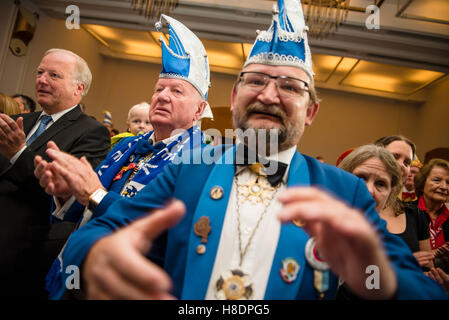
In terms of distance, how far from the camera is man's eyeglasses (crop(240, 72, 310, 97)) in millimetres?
1179

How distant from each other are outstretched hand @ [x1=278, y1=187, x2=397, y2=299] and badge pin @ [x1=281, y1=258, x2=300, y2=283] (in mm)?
236

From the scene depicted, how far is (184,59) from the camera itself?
2.05m

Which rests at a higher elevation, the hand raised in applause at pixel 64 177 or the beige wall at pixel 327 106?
the beige wall at pixel 327 106

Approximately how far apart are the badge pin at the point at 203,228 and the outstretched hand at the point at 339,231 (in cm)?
37

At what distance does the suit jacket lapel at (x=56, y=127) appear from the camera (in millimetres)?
1977

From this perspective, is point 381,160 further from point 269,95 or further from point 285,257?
point 285,257

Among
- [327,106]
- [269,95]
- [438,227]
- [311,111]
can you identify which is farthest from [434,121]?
[269,95]

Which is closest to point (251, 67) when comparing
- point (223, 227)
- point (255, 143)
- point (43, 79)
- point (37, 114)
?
point (255, 143)

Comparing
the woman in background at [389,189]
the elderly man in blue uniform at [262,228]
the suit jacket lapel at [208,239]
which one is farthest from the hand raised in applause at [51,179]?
A: the woman in background at [389,189]

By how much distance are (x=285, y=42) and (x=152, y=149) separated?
0.97 m

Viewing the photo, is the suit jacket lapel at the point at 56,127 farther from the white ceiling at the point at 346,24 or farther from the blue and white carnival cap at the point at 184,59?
the white ceiling at the point at 346,24

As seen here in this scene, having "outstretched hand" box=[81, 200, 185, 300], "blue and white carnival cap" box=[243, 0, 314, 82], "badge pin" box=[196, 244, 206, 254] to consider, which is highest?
"blue and white carnival cap" box=[243, 0, 314, 82]

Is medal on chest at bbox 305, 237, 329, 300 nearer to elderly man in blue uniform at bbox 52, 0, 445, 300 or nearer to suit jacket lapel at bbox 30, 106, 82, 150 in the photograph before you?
elderly man in blue uniform at bbox 52, 0, 445, 300

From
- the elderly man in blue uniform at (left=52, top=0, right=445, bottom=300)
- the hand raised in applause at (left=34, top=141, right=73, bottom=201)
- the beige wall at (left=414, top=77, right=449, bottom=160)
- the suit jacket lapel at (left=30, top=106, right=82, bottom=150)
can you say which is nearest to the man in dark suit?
the suit jacket lapel at (left=30, top=106, right=82, bottom=150)
